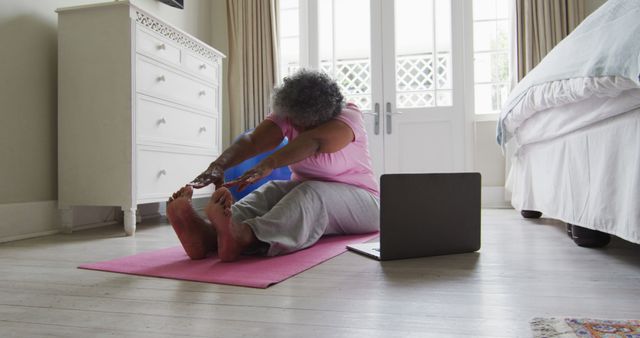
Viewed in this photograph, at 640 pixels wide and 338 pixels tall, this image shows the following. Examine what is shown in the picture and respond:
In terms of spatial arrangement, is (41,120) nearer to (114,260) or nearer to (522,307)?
(114,260)

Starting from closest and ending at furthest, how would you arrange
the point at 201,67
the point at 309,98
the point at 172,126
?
the point at 309,98 < the point at 172,126 < the point at 201,67

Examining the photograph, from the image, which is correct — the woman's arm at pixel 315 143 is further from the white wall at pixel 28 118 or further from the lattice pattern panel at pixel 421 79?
the lattice pattern panel at pixel 421 79

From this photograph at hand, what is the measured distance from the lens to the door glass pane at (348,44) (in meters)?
3.95

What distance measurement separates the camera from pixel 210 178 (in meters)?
1.45

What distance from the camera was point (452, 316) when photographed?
86 cm

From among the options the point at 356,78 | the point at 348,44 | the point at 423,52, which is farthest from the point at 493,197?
the point at 348,44

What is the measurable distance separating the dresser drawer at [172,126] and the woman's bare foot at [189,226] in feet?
3.24

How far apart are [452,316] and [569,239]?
1233 mm

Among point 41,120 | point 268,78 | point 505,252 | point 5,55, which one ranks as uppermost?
point 268,78

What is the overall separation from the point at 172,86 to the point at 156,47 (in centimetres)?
22

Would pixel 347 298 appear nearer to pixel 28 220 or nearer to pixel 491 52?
pixel 28 220

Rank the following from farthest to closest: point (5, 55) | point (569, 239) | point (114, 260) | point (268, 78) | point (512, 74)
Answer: point (268, 78), point (512, 74), point (5, 55), point (569, 239), point (114, 260)

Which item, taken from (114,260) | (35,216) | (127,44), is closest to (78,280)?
(114,260)

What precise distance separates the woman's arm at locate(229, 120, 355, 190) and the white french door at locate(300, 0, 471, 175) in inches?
87.7
